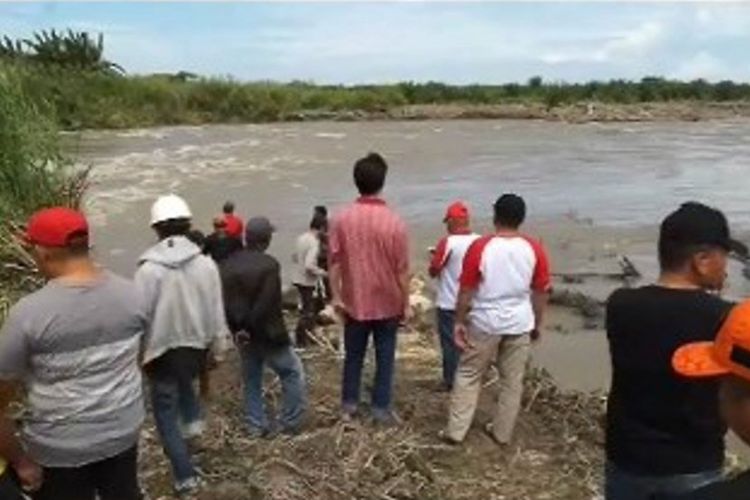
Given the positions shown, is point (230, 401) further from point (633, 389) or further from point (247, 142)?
point (247, 142)

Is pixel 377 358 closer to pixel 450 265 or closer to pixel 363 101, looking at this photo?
pixel 450 265

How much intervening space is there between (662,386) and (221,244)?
4968 millimetres

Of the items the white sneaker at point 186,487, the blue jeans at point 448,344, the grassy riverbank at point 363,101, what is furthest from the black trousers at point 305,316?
the grassy riverbank at point 363,101

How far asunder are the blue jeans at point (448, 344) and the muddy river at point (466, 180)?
7.02 ft

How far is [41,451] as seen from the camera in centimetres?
401

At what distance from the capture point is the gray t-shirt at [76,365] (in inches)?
151

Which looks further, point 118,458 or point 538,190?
point 538,190

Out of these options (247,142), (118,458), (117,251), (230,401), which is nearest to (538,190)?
(117,251)

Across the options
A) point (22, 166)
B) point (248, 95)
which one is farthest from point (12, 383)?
point (248, 95)

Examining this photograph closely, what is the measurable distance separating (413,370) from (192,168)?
2487 centimetres

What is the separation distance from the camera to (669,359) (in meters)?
3.51

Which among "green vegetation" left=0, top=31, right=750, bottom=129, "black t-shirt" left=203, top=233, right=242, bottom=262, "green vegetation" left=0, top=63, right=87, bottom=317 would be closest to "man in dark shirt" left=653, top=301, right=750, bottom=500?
"black t-shirt" left=203, top=233, right=242, bottom=262

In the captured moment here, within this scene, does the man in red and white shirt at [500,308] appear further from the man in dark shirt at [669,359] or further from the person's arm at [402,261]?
the man in dark shirt at [669,359]

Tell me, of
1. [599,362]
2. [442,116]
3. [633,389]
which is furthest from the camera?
[442,116]
